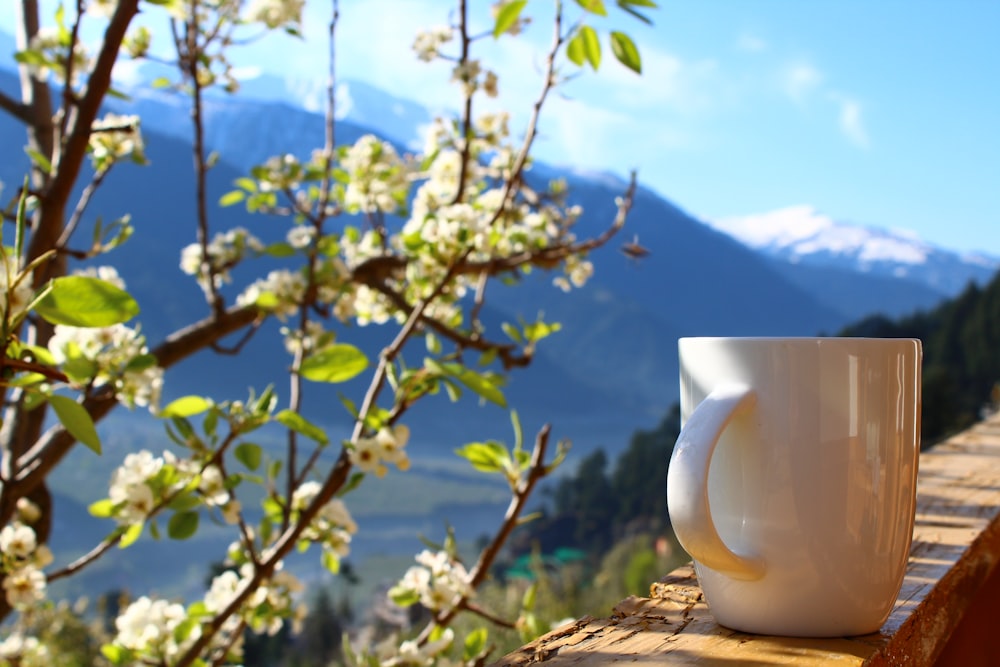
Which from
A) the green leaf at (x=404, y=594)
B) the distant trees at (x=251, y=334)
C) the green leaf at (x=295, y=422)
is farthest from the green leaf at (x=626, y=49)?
the green leaf at (x=404, y=594)

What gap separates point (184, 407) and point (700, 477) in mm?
496

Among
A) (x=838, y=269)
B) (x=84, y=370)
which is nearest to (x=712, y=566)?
(x=84, y=370)

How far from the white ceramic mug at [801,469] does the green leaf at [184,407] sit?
47 centimetres

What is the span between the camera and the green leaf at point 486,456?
808 mm

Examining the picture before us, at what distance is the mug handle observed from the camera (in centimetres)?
30

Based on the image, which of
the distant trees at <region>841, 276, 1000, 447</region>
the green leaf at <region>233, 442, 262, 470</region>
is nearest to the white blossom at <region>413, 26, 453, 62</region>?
the green leaf at <region>233, 442, 262, 470</region>

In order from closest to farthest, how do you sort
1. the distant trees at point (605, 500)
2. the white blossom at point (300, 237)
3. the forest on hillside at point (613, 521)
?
the white blossom at point (300, 237) < the forest on hillside at point (613, 521) < the distant trees at point (605, 500)

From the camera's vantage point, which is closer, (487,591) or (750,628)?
(750,628)

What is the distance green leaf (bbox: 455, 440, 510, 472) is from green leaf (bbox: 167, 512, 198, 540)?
A: 239 millimetres

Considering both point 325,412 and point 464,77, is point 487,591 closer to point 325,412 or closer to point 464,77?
point 325,412

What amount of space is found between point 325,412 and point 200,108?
1544mm

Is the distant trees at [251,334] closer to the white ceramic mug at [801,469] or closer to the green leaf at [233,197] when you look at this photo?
the green leaf at [233,197]

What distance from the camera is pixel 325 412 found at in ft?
8.45

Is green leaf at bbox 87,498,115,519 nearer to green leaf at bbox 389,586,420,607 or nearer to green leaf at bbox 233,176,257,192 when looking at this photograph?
green leaf at bbox 389,586,420,607
